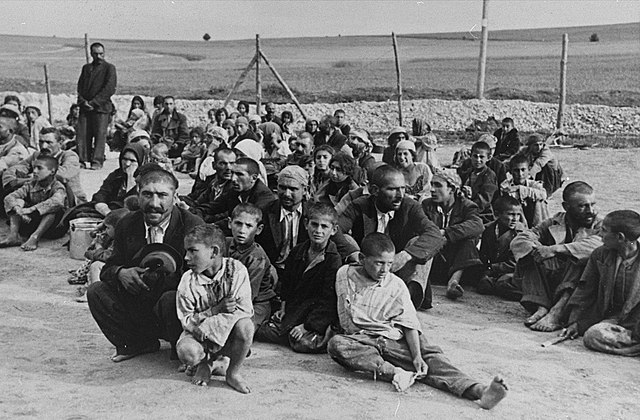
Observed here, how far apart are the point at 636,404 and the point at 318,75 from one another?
34.3 m

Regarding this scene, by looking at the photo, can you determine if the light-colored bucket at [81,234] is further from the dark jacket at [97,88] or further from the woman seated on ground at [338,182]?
the dark jacket at [97,88]

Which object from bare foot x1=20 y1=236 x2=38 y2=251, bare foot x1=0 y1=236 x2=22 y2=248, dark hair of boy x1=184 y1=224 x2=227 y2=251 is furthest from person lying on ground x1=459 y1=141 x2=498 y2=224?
bare foot x1=0 y1=236 x2=22 y2=248

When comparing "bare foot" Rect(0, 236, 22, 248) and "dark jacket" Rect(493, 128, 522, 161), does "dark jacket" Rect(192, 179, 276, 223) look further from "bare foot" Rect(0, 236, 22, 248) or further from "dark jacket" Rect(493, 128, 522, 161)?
"dark jacket" Rect(493, 128, 522, 161)

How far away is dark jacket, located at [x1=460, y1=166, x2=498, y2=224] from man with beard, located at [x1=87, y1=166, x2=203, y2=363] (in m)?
3.36

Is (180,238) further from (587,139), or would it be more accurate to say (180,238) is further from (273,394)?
(587,139)

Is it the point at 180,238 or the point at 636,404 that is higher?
the point at 180,238

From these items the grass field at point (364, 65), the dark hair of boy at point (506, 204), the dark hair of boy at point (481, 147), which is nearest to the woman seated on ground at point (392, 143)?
the dark hair of boy at point (481, 147)

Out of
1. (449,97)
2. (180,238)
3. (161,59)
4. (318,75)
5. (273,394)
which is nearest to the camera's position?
(273,394)

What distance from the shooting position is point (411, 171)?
27.9 feet

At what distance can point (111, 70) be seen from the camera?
13.3 m

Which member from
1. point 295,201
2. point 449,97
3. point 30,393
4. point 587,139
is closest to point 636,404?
point 295,201

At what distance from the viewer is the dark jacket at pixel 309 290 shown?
17.5 ft

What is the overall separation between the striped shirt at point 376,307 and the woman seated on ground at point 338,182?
296 cm

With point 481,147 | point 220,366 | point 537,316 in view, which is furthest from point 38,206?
point 537,316
